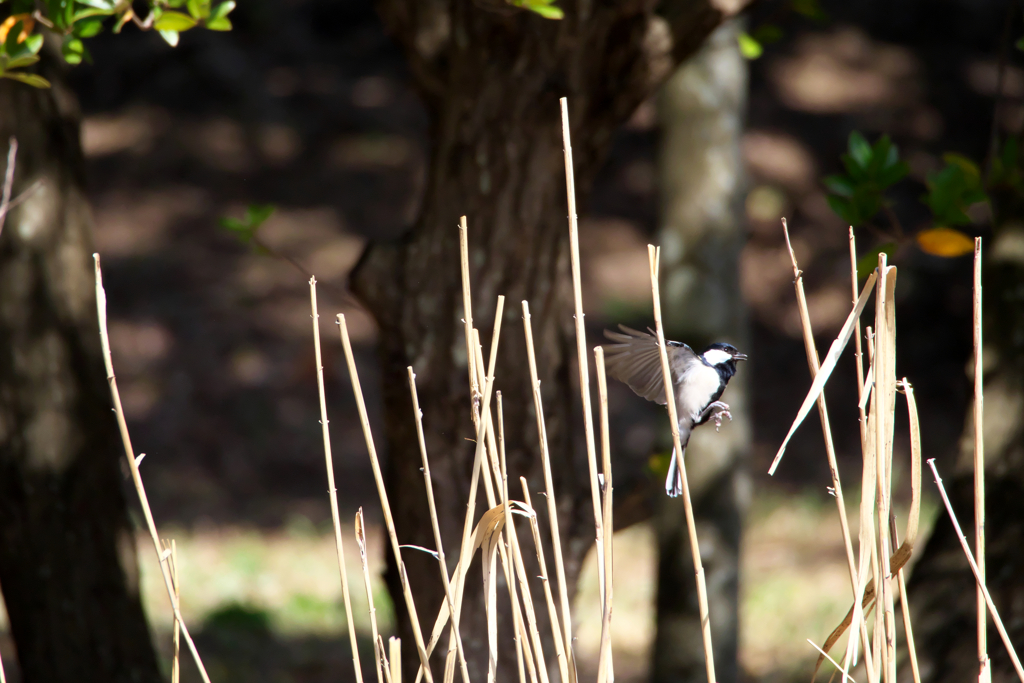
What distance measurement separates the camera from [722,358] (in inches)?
32.1

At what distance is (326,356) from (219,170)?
1647mm

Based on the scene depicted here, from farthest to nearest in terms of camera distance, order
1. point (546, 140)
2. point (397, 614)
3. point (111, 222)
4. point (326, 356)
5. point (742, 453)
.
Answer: point (111, 222)
point (326, 356)
point (742, 453)
point (397, 614)
point (546, 140)

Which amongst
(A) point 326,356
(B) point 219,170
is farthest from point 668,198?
(B) point 219,170

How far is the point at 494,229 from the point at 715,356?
624mm

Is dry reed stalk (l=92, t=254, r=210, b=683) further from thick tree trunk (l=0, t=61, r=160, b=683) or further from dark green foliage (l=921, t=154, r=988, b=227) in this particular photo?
dark green foliage (l=921, t=154, r=988, b=227)

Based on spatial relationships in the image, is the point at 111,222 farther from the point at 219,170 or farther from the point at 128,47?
the point at 128,47

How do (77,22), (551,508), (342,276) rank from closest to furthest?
(551,508) → (77,22) → (342,276)

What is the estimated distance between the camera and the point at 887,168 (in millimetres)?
1371

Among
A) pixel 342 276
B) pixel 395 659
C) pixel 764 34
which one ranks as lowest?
pixel 342 276

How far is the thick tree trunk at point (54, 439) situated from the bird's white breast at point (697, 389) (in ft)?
3.98

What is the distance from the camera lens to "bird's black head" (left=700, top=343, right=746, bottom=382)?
786 millimetres

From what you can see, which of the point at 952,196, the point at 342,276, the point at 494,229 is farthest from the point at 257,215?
the point at 342,276

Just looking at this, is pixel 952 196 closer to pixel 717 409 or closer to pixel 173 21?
pixel 717 409

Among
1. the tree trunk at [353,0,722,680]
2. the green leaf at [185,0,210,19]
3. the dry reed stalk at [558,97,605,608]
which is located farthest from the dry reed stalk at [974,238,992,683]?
the green leaf at [185,0,210,19]
